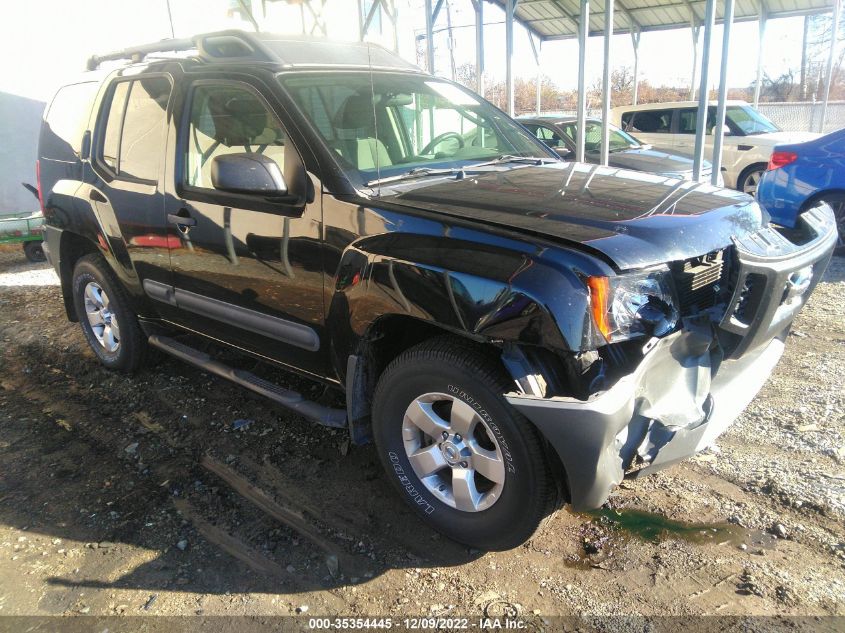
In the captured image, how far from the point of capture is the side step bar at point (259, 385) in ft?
9.93

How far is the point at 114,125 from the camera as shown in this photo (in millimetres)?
4059

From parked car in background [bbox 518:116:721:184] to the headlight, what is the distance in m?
7.19

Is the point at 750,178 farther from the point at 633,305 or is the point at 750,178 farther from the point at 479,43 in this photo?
the point at 633,305

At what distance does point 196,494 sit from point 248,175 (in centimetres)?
153

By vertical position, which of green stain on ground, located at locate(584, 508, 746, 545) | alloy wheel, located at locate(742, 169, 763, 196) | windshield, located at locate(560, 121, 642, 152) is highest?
windshield, located at locate(560, 121, 642, 152)

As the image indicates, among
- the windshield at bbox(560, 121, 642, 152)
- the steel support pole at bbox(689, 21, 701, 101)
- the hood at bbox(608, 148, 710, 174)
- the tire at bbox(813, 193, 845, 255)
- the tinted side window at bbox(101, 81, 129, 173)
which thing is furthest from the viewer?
the steel support pole at bbox(689, 21, 701, 101)

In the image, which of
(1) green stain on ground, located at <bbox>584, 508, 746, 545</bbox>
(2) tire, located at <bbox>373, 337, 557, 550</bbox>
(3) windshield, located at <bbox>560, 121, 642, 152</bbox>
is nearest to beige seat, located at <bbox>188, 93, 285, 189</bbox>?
(2) tire, located at <bbox>373, 337, 557, 550</bbox>

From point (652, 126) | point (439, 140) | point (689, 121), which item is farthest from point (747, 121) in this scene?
point (439, 140)

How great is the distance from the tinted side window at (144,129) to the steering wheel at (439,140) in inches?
59.1

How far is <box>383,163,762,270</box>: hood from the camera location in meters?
2.28

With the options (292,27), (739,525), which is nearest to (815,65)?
(292,27)

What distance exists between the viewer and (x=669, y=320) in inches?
91.7

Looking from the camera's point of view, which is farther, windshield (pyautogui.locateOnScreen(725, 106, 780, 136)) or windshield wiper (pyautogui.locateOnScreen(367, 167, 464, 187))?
windshield (pyautogui.locateOnScreen(725, 106, 780, 136))

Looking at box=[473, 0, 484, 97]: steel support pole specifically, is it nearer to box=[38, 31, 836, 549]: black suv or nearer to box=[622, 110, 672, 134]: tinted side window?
box=[38, 31, 836, 549]: black suv
